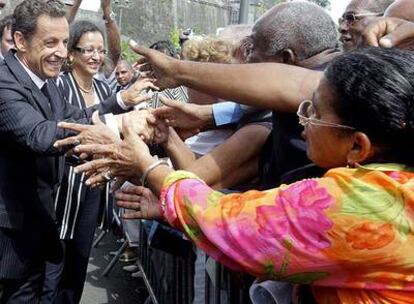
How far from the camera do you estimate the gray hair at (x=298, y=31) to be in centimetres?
188

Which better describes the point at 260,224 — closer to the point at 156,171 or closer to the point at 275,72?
the point at 156,171

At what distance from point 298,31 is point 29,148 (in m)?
1.41

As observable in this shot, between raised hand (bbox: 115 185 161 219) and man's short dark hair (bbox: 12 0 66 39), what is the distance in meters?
1.38

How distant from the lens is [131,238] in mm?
4816

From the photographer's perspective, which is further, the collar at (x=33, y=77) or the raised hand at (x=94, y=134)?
the collar at (x=33, y=77)

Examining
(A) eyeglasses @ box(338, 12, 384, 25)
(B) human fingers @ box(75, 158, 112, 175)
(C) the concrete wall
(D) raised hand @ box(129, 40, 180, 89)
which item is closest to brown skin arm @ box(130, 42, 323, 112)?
(D) raised hand @ box(129, 40, 180, 89)

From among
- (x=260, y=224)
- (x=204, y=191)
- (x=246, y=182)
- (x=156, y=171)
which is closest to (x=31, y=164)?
(x=246, y=182)

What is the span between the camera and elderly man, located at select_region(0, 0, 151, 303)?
8.91ft

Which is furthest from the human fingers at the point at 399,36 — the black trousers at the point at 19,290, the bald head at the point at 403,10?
the black trousers at the point at 19,290

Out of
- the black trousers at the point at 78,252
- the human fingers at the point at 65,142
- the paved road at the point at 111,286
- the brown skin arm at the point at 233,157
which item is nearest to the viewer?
the brown skin arm at the point at 233,157

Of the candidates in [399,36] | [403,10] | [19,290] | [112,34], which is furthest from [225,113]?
[112,34]

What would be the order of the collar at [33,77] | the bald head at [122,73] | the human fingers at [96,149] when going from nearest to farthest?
the human fingers at [96,149] → the collar at [33,77] → the bald head at [122,73]

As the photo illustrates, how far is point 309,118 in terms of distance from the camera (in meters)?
1.46

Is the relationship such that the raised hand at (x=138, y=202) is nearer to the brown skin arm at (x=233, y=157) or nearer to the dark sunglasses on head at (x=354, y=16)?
the brown skin arm at (x=233, y=157)
